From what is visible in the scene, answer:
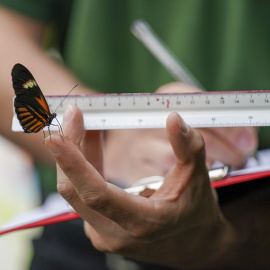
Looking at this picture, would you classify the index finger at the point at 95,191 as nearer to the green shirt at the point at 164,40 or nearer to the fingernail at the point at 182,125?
the fingernail at the point at 182,125

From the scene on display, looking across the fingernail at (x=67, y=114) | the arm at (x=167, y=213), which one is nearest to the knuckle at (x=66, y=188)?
the arm at (x=167, y=213)

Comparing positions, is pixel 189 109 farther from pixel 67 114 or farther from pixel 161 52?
pixel 161 52

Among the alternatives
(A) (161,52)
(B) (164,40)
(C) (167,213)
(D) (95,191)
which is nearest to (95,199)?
(D) (95,191)

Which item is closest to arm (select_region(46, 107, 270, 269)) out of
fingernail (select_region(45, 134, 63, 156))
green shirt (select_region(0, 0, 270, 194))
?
fingernail (select_region(45, 134, 63, 156))

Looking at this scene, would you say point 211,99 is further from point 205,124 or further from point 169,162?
point 169,162

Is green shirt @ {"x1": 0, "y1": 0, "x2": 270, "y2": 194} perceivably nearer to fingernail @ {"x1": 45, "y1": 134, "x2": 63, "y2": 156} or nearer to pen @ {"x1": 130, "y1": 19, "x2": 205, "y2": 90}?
pen @ {"x1": 130, "y1": 19, "x2": 205, "y2": 90}
